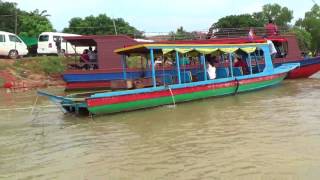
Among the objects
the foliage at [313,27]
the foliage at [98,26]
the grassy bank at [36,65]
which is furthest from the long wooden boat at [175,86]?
the foliage at [313,27]

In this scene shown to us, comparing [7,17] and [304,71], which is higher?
[7,17]

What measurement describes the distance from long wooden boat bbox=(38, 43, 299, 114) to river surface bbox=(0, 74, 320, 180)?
0.29 meters

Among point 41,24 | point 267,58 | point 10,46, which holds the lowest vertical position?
point 267,58

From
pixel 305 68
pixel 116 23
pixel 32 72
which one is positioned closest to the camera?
pixel 305 68

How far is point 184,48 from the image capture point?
15336 millimetres

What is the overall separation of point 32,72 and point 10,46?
2.32 metres

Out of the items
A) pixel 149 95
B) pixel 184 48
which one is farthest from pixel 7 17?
pixel 149 95

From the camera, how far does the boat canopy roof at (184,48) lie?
575 inches

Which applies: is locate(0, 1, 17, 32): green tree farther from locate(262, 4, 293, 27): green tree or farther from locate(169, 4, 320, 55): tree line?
locate(262, 4, 293, 27): green tree

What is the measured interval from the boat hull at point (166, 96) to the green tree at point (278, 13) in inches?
2127

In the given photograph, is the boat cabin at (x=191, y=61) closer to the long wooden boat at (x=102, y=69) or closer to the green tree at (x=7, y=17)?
the long wooden boat at (x=102, y=69)

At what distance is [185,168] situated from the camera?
7.74 meters

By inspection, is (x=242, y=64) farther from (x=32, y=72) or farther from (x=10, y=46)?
(x=10, y=46)

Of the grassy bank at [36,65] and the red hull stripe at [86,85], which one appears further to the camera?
the grassy bank at [36,65]
